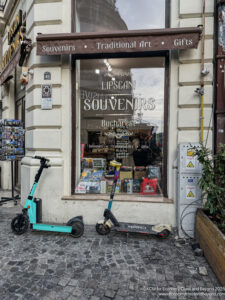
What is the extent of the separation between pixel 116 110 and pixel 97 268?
332 cm

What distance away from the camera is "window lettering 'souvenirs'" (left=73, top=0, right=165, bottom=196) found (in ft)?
14.6

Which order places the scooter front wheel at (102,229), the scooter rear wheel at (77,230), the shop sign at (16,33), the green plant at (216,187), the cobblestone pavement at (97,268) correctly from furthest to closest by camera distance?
the shop sign at (16,33) < the scooter front wheel at (102,229) < the scooter rear wheel at (77,230) < the green plant at (216,187) < the cobblestone pavement at (97,268)

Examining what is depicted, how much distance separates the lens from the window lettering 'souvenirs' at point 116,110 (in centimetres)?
445

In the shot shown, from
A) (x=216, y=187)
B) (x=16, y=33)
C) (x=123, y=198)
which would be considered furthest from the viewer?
(x=16, y=33)

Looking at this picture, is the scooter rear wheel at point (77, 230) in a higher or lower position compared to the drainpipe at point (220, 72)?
lower

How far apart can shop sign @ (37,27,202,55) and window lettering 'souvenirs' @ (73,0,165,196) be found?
25.0 inches

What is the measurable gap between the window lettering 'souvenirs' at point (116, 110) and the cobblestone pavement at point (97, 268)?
1348 mm

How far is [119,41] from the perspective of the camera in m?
3.71

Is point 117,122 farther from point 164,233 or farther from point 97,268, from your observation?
point 97,268

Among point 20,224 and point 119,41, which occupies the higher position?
point 119,41

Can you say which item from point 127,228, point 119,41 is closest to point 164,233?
point 127,228

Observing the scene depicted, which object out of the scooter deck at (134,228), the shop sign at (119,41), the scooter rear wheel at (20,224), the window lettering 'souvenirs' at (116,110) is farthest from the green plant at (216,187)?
the scooter rear wheel at (20,224)

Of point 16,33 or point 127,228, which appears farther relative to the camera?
point 16,33

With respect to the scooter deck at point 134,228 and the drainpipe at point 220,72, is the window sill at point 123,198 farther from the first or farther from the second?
the drainpipe at point 220,72
